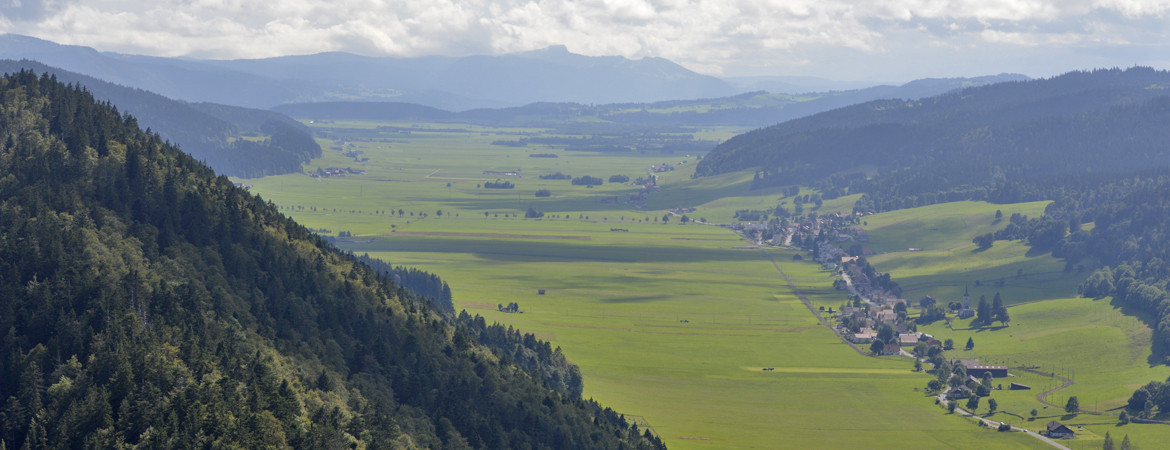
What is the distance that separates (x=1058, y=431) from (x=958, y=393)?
71.2 ft

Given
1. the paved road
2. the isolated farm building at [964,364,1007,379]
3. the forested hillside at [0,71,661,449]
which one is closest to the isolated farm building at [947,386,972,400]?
the paved road

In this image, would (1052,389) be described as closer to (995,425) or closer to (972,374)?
(972,374)

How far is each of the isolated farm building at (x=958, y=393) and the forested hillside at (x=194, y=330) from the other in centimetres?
5504

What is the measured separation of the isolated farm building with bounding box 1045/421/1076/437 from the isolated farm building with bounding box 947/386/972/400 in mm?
19118

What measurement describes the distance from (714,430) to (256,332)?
2451 inches

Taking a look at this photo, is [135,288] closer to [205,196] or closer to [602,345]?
[205,196]

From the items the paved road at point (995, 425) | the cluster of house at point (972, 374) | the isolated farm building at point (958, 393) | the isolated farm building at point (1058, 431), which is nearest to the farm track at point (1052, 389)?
the cluster of house at point (972, 374)

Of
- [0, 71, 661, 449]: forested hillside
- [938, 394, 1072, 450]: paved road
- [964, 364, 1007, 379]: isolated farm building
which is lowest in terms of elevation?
[938, 394, 1072, 450]: paved road

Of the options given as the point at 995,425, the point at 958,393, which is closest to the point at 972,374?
the point at 958,393

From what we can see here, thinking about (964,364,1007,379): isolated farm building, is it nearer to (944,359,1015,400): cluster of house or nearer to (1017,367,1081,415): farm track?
(944,359,1015,400): cluster of house

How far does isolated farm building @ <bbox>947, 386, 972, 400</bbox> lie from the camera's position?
166875 mm

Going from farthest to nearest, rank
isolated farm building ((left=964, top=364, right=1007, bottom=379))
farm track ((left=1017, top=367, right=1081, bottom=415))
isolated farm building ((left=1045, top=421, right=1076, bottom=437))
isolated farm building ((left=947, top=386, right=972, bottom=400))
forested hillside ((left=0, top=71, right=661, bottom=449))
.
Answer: isolated farm building ((left=964, top=364, right=1007, bottom=379)) → isolated farm building ((left=947, top=386, right=972, bottom=400)) → farm track ((left=1017, top=367, right=1081, bottom=415)) → isolated farm building ((left=1045, top=421, right=1076, bottom=437)) → forested hillside ((left=0, top=71, right=661, bottom=449))

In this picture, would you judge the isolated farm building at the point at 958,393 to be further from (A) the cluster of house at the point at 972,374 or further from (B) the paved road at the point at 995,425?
(B) the paved road at the point at 995,425

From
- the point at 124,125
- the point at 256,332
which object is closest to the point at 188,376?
the point at 256,332
